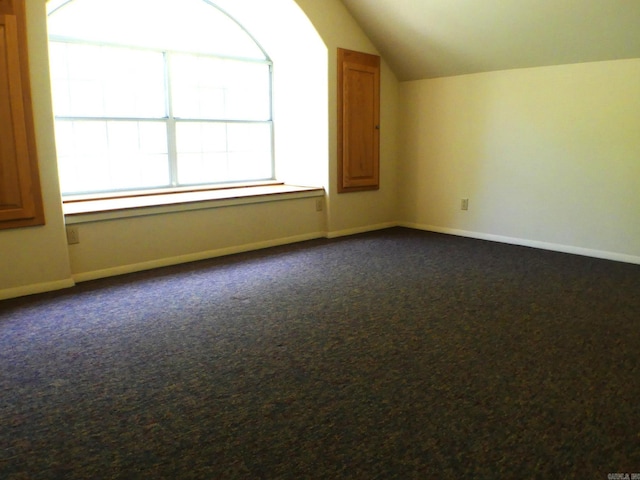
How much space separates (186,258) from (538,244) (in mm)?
3028

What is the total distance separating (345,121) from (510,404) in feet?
11.4

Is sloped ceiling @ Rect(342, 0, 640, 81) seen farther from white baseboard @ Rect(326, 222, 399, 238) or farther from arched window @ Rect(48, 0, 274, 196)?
white baseboard @ Rect(326, 222, 399, 238)

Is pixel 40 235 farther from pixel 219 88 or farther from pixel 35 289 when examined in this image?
pixel 219 88

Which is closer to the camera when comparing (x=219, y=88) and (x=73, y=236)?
(x=73, y=236)

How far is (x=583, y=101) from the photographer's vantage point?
160 inches

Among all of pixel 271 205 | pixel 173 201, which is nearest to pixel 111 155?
pixel 173 201

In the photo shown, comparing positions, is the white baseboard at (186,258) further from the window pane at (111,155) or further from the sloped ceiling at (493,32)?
the sloped ceiling at (493,32)

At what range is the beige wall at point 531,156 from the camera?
3.95 metres

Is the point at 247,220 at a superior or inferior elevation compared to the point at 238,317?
superior

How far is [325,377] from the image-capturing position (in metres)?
2.12

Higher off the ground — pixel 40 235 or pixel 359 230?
pixel 40 235

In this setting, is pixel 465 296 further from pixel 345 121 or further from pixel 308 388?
pixel 345 121

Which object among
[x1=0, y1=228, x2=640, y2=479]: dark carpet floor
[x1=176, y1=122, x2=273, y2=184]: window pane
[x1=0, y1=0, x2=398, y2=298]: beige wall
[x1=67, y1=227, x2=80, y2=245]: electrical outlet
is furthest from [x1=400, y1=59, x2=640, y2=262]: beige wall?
[x1=67, y1=227, x2=80, y2=245]: electrical outlet

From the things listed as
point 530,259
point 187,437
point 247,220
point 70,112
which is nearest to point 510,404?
point 187,437
